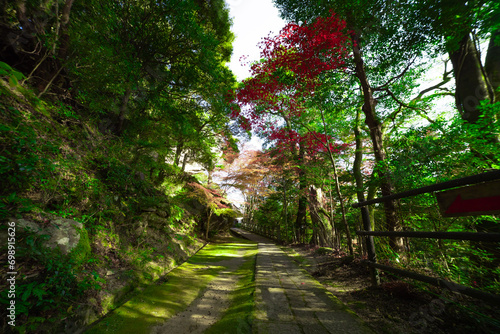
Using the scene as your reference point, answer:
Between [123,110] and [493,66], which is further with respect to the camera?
[123,110]

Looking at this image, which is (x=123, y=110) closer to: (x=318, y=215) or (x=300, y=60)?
(x=300, y=60)

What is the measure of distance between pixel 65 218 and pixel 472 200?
4691 mm

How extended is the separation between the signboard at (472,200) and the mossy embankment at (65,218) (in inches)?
156

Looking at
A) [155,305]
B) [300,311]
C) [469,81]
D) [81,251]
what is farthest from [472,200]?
[469,81]

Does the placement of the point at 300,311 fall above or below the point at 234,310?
above

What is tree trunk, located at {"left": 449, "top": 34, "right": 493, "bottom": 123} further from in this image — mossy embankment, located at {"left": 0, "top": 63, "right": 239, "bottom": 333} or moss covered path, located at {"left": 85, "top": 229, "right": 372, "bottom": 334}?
mossy embankment, located at {"left": 0, "top": 63, "right": 239, "bottom": 333}

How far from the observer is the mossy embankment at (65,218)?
1823 millimetres

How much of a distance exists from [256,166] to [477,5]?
35.3ft

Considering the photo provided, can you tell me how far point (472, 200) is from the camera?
1.37 meters

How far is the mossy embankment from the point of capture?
5.98ft

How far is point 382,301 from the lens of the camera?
221cm

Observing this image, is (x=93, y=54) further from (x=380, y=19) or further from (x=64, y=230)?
(x=380, y=19)

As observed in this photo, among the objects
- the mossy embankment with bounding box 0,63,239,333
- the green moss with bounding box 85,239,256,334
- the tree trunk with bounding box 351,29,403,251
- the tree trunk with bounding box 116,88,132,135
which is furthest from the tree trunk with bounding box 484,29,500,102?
the tree trunk with bounding box 116,88,132,135

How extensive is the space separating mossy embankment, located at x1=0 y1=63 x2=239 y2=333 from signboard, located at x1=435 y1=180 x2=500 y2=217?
3954 mm
